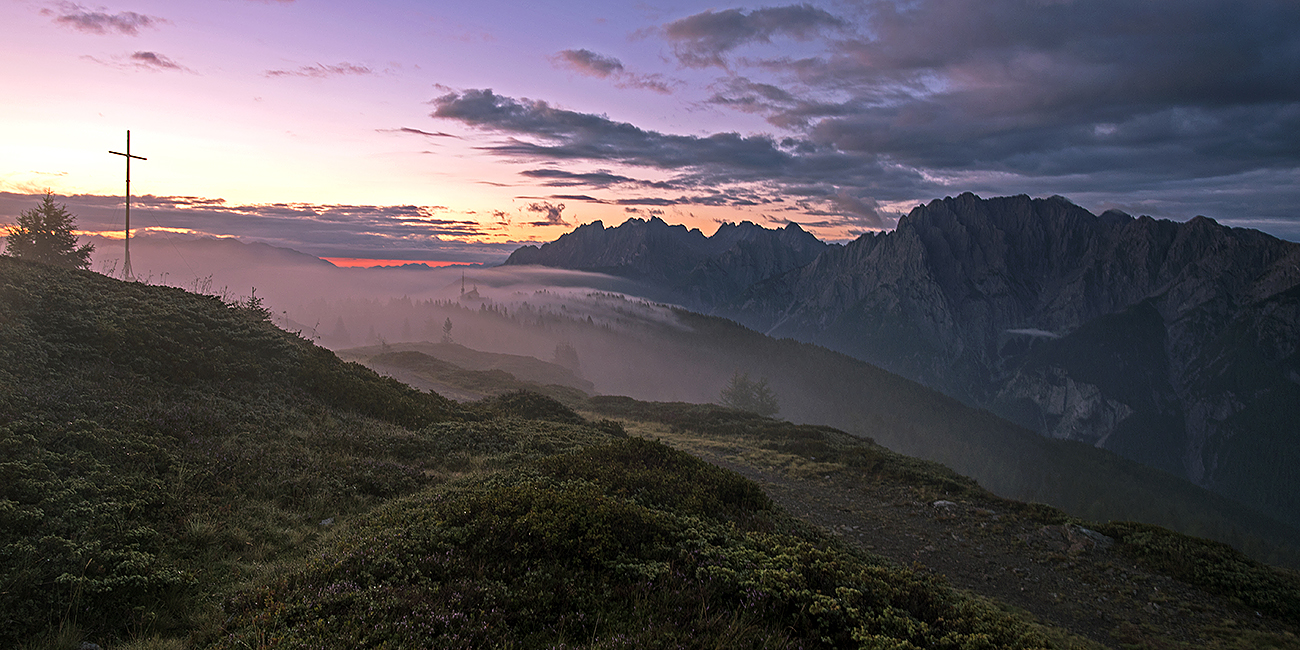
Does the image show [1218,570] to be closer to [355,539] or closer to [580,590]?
[580,590]

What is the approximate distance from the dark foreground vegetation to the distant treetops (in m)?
27.2

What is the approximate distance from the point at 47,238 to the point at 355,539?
48.1 metres

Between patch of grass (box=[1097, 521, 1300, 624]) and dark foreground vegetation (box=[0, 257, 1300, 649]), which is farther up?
dark foreground vegetation (box=[0, 257, 1300, 649])

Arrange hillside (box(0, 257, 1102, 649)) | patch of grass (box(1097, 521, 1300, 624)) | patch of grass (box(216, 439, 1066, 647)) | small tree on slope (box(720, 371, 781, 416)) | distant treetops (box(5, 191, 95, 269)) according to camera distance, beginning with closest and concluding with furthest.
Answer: patch of grass (box(216, 439, 1066, 647)) < hillside (box(0, 257, 1102, 649)) < patch of grass (box(1097, 521, 1300, 624)) < distant treetops (box(5, 191, 95, 269)) < small tree on slope (box(720, 371, 781, 416))

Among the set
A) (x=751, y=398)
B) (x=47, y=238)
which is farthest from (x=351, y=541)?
(x=751, y=398)

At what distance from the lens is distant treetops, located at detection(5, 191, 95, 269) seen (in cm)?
3659

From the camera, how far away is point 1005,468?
19300cm

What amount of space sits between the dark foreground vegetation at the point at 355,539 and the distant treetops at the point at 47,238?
2715 cm

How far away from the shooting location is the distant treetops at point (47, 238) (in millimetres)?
36594

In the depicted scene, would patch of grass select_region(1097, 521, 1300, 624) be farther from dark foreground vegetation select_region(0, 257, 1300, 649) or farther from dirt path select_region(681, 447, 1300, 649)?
dirt path select_region(681, 447, 1300, 649)

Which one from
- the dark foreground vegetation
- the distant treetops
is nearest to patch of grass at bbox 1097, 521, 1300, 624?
the dark foreground vegetation

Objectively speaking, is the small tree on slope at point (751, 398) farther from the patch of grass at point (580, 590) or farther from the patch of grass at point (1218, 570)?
the patch of grass at point (580, 590)

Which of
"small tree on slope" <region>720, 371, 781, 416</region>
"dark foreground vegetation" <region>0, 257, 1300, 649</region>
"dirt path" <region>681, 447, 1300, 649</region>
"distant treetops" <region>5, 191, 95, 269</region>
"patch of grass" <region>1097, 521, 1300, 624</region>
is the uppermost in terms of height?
"distant treetops" <region>5, 191, 95, 269</region>

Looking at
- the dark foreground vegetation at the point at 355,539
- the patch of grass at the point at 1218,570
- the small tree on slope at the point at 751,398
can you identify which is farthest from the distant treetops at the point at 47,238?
the small tree on slope at the point at 751,398
